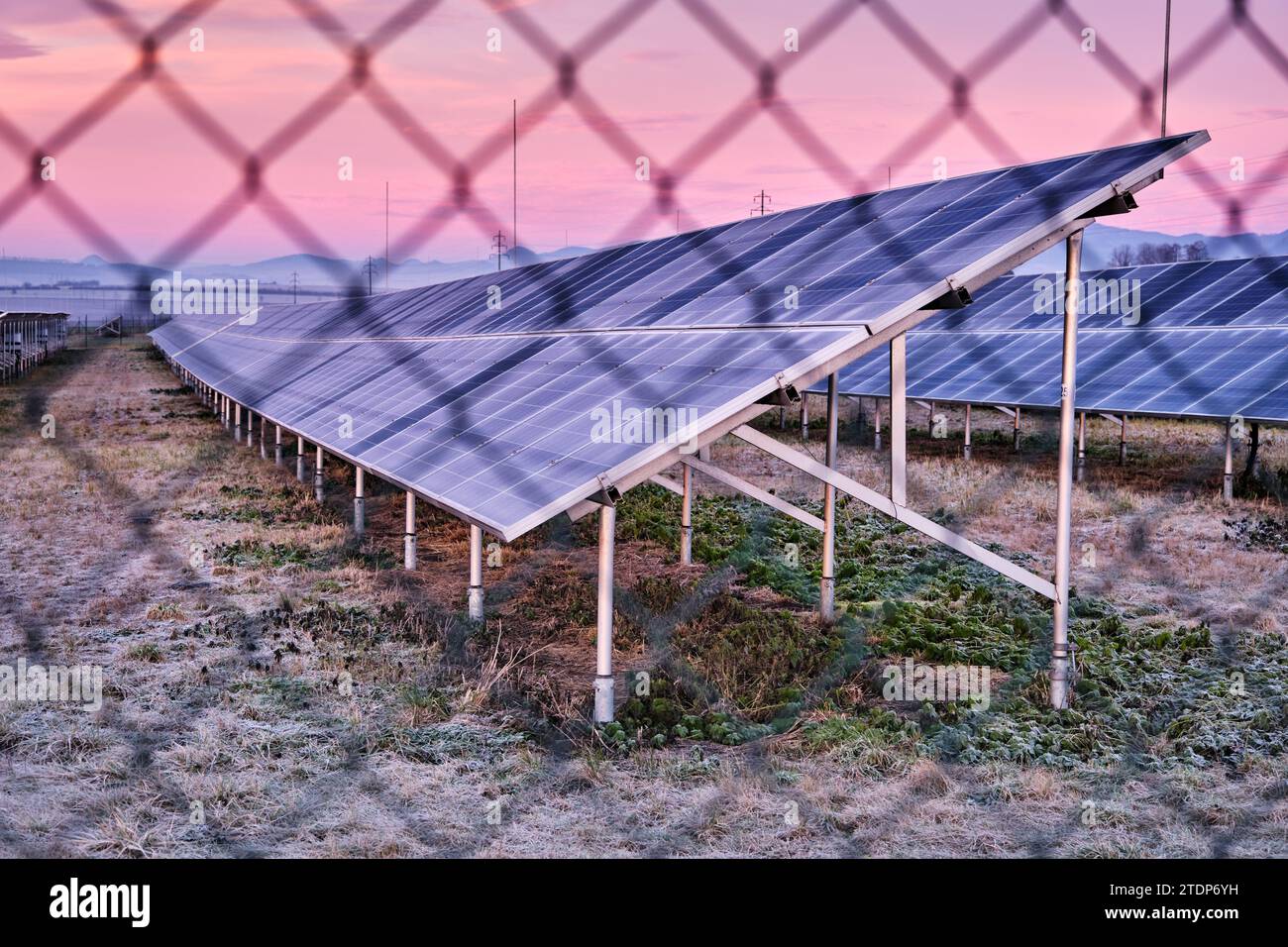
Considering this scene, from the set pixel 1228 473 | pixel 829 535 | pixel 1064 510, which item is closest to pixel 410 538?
pixel 829 535

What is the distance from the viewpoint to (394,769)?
30.0 ft

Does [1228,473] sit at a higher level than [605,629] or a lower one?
higher

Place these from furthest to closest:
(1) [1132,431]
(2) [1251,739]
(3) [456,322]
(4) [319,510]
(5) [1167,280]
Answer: (1) [1132,431], (5) [1167,280], (3) [456,322], (4) [319,510], (2) [1251,739]

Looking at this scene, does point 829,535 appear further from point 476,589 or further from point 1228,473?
point 1228,473

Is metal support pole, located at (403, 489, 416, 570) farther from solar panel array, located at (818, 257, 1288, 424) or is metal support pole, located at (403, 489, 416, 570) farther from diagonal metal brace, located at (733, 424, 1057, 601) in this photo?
solar panel array, located at (818, 257, 1288, 424)

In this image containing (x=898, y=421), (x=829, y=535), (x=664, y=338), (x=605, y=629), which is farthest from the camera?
(x=829, y=535)

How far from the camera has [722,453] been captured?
35250 millimetres

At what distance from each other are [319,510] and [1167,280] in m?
25.9

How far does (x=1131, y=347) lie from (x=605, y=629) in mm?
25628

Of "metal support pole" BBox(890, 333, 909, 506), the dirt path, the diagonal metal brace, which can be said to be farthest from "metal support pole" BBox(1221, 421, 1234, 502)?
the dirt path

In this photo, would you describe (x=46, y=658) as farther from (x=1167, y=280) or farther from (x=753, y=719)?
(x=1167, y=280)

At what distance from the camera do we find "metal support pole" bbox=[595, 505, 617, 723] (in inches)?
392
